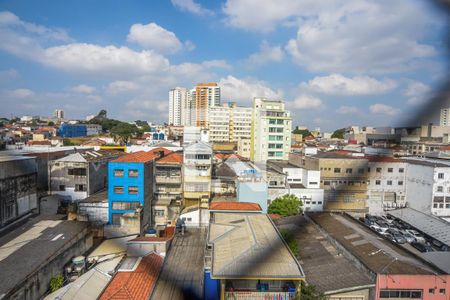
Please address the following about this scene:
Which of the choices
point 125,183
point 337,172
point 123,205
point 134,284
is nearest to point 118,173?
point 125,183

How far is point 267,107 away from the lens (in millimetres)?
13531

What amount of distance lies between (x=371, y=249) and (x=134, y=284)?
4.10 meters

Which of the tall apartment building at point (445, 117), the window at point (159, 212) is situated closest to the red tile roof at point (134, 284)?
the window at point (159, 212)

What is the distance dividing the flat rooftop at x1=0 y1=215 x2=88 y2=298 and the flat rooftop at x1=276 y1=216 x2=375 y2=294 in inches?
141

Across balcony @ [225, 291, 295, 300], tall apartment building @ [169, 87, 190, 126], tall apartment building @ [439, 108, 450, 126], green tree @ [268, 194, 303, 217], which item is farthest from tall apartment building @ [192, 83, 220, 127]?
tall apartment building @ [439, 108, 450, 126]

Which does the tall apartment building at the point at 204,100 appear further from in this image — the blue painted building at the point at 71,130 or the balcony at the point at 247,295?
the balcony at the point at 247,295

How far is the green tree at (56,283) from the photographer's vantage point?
15.1 ft

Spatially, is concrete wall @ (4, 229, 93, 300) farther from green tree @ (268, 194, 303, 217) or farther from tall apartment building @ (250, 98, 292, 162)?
tall apartment building @ (250, 98, 292, 162)

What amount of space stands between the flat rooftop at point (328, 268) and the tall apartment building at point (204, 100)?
55.3 feet

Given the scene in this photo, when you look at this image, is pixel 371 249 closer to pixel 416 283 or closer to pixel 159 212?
pixel 416 283

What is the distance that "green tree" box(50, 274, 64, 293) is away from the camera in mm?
4601

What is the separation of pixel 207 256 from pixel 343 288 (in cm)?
209

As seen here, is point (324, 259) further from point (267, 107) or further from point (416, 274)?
point (267, 107)

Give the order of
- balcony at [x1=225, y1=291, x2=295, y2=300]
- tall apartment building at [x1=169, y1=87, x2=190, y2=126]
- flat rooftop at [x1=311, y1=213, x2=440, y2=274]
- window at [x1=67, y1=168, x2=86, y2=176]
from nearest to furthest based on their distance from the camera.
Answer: balcony at [x1=225, y1=291, x2=295, y2=300]
flat rooftop at [x1=311, y1=213, x2=440, y2=274]
window at [x1=67, y1=168, x2=86, y2=176]
tall apartment building at [x1=169, y1=87, x2=190, y2=126]
